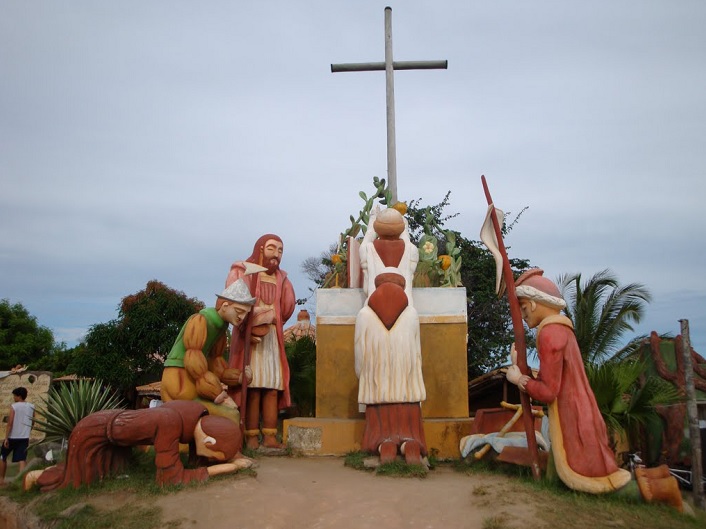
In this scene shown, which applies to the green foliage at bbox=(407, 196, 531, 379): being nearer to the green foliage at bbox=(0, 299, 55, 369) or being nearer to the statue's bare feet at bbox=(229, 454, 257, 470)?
the statue's bare feet at bbox=(229, 454, 257, 470)

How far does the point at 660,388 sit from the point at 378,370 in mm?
4173

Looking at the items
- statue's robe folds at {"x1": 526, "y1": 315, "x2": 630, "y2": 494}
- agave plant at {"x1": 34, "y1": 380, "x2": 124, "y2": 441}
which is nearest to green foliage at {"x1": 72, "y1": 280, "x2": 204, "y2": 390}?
agave plant at {"x1": 34, "y1": 380, "x2": 124, "y2": 441}

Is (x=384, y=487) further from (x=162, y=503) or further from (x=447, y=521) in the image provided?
(x=162, y=503)

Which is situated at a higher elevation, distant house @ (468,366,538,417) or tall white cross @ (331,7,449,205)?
tall white cross @ (331,7,449,205)

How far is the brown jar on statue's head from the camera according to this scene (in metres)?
7.38

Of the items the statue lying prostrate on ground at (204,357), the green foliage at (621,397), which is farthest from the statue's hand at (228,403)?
the green foliage at (621,397)

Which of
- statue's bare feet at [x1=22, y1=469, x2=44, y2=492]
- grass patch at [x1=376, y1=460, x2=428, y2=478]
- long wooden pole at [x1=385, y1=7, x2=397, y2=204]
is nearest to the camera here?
statue's bare feet at [x1=22, y1=469, x2=44, y2=492]

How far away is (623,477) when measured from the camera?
16.1 feet

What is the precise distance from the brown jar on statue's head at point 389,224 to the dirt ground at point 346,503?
2.90 metres

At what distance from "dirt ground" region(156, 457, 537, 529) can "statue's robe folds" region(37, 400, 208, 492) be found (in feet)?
1.02

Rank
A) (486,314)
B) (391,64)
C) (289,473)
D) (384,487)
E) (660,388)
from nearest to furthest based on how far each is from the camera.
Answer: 1. (384,487)
2. (289,473)
3. (660,388)
4. (391,64)
5. (486,314)

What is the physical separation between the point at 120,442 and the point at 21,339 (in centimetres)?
2264

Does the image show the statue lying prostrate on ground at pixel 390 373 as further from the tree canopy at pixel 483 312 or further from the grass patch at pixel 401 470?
the tree canopy at pixel 483 312

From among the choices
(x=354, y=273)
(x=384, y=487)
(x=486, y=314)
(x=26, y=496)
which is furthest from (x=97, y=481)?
(x=486, y=314)
